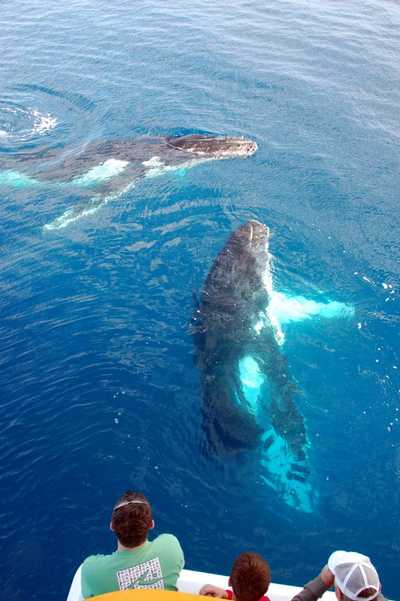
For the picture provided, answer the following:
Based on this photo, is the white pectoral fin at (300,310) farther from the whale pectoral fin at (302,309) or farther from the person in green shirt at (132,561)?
the person in green shirt at (132,561)

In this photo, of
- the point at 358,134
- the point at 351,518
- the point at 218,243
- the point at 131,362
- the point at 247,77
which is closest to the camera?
the point at 351,518

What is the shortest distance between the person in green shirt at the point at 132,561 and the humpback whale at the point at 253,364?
400 cm

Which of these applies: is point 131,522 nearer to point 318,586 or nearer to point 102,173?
point 318,586

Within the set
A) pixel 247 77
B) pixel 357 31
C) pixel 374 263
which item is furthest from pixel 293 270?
pixel 357 31

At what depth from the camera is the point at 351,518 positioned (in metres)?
9.24

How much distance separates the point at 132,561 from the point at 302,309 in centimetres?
→ 863

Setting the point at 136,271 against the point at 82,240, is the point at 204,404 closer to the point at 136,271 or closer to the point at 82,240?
the point at 136,271

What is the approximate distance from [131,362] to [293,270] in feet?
17.2

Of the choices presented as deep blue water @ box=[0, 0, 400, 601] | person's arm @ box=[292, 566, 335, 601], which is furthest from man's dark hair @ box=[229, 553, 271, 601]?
deep blue water @ box=[0, 0, 400, 601]

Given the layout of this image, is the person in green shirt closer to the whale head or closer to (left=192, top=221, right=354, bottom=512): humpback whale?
(left=192, top=221, right=354, bottom=512): humpback whale

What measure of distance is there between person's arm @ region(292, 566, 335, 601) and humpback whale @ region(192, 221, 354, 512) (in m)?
3.33

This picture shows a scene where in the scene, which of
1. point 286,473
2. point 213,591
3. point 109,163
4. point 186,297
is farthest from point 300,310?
point 109,163

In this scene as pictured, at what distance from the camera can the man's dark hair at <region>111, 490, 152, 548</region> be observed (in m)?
5.83

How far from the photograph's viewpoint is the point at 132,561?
19.7 ft
